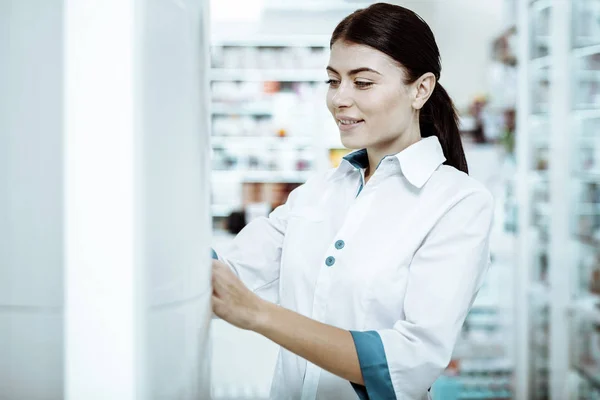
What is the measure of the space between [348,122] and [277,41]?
19.1ft

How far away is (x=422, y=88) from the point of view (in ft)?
4.02

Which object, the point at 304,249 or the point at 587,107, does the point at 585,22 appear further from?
the point at 304,249

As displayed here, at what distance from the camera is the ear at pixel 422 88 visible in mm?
1211

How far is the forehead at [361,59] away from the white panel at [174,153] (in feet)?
1.94

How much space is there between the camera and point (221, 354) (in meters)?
2.38

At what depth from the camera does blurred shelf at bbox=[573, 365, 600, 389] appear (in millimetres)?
3263

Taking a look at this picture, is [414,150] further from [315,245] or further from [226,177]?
[226,177]

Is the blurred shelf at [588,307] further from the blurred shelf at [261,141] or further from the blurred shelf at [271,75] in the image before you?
the blurred shelf at [271,75]

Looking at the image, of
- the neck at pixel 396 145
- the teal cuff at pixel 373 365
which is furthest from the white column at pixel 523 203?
the teal cuff at pixel 373 365

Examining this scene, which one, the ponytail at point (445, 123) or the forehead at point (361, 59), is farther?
the ponytail at point (445, 123)

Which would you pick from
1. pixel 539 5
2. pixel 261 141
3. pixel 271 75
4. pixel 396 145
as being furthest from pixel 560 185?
pixel 271 75

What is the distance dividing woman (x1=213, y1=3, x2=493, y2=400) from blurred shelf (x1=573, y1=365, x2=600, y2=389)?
2391mm

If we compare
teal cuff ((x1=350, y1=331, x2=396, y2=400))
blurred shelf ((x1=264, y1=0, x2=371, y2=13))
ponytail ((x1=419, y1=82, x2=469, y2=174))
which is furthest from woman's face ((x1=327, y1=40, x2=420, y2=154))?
blurred shelf ((x1=264, y1=0, x2=371, y2=13))

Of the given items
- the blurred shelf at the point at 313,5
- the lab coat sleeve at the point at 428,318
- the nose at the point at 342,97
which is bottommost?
the lab coat sleeve at the point at 428,318
